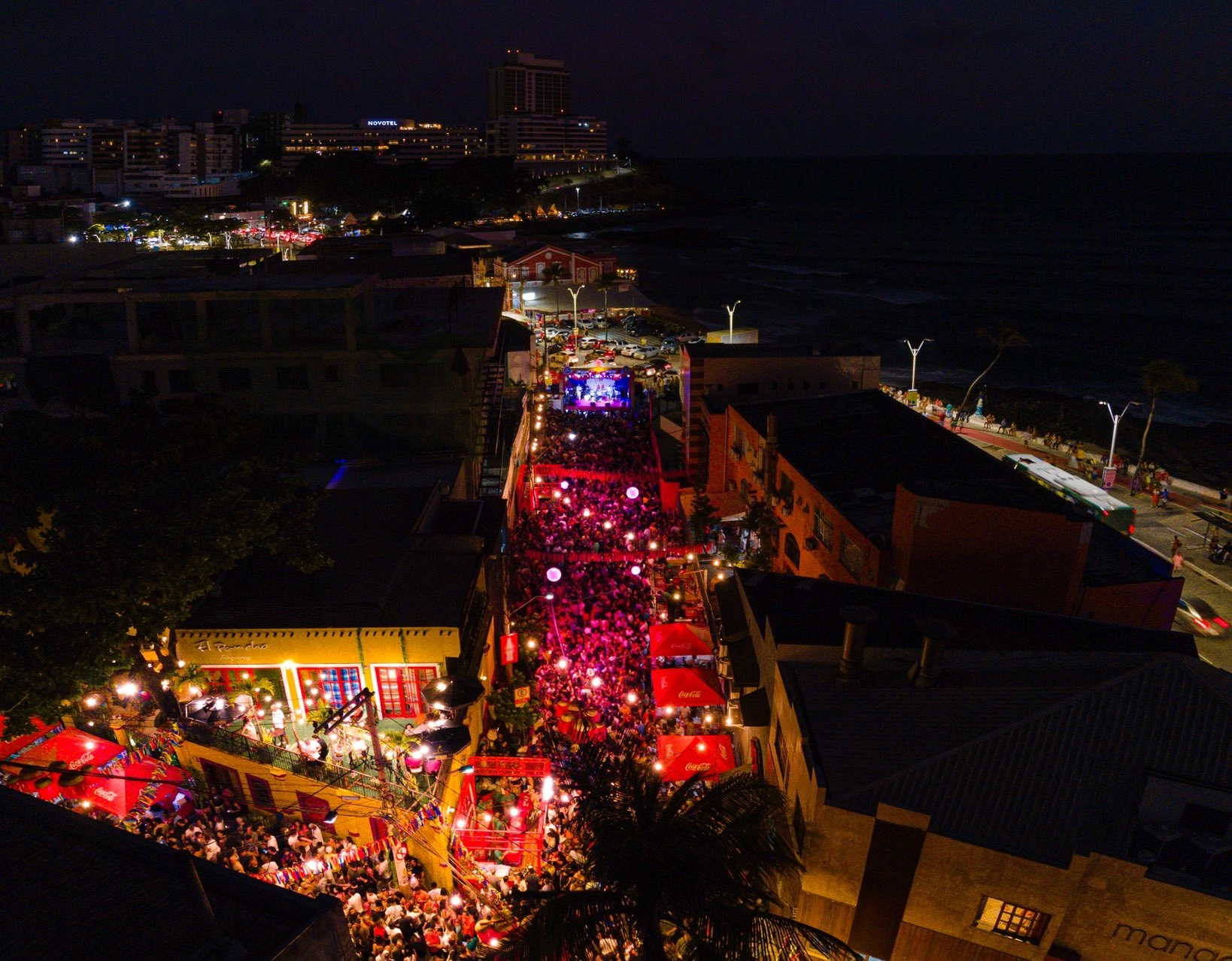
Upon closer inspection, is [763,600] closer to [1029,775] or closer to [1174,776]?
[1029,775]

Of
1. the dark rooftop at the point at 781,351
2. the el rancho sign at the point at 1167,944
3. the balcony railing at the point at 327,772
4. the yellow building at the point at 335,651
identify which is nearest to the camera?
the el rancho sign at the point at 1167,944

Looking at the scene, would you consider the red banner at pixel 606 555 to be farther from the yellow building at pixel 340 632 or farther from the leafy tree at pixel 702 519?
the yellow building at pixel 340 632

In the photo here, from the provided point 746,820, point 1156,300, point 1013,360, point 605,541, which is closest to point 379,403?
point 605,541

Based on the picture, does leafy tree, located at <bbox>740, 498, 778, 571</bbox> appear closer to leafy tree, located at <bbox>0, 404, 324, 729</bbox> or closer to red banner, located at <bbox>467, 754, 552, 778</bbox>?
red banner, located at <bbox>467, 754, 552, 778</bbox>

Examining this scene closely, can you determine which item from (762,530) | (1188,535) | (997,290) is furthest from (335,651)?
(997,290)

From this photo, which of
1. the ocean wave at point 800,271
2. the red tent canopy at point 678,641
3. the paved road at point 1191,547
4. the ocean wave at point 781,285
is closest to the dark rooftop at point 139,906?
the red tent canopy at point 678,641
